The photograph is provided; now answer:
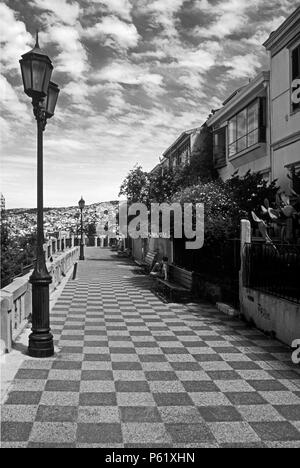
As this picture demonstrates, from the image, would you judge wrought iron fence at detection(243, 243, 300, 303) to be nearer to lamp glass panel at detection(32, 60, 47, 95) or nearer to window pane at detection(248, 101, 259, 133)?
lamp glass panel at detection(32, 60, 47, 95)

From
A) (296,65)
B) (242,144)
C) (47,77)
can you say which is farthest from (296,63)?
(47,77)

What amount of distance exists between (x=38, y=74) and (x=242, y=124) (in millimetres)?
15046

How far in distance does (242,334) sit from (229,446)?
4.68 meters

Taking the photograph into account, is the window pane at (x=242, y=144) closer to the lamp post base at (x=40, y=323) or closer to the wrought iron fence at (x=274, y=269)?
the wrought iron fence at (x=274, y=269)

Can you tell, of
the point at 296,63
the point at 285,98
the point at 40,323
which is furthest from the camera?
the point at 285,98

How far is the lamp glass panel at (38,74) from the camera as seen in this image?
268 inches

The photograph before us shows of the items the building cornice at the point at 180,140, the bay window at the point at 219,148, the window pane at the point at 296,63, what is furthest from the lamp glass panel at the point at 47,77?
the building cornice at the point at 180,140

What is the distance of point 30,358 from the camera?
660cm

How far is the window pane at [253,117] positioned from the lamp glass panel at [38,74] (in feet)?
41.6

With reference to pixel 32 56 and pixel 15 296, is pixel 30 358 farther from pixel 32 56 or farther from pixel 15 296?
pixel 32 56

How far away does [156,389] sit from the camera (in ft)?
18.0

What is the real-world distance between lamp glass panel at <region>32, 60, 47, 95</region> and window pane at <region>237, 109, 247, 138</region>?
14.4 m

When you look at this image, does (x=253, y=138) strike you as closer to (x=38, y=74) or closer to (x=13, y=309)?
(x=38, y=74)

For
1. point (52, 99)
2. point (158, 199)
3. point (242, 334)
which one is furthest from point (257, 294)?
point (158, 199)
